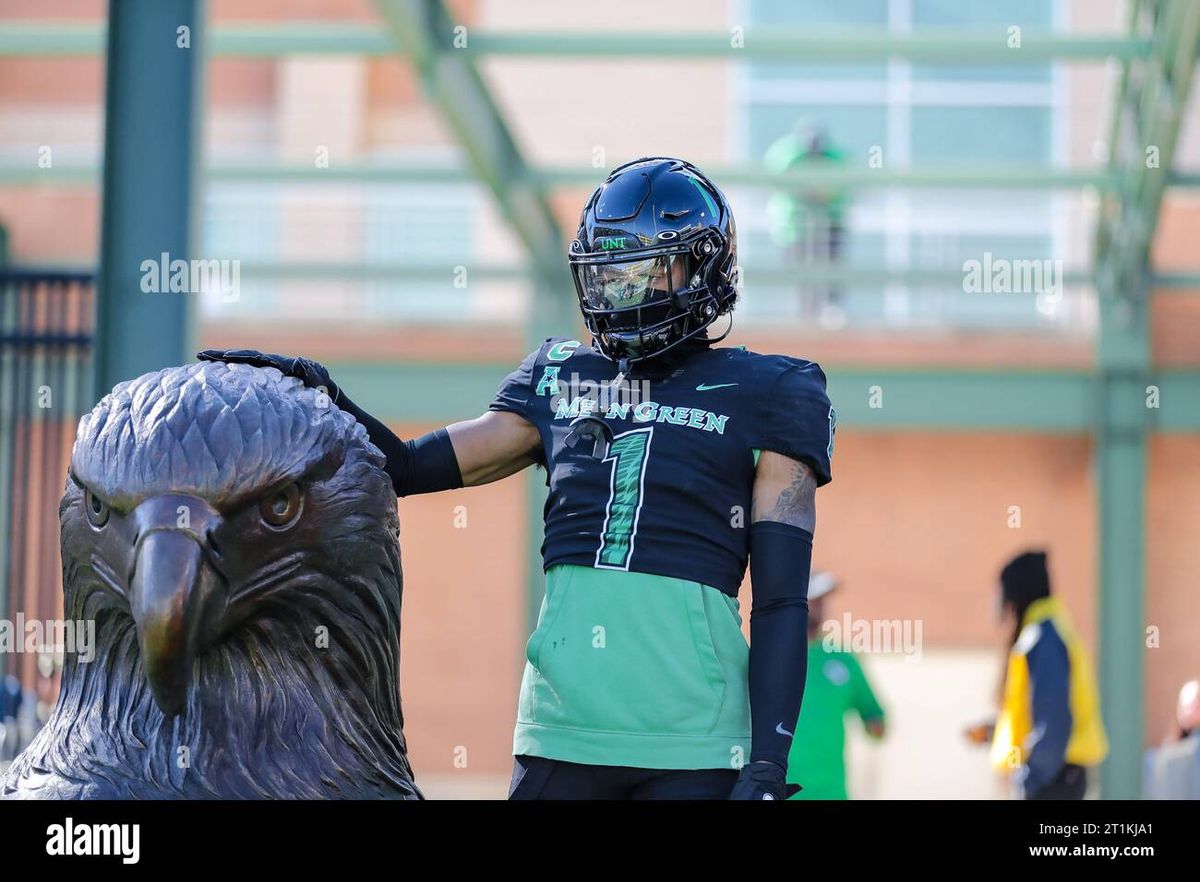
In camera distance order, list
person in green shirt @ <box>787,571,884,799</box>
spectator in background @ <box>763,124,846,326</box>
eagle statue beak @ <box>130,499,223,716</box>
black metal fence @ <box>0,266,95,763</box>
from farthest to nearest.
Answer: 1. spectator in background @ <box>763,124,846,326</box>
2. black metal fence @ <box>0,266,95,763</box>
3. person in green shirt @ <box>787,571,884,799</box>
4. eagle statue beak @ <box>130,499,223,716</box>

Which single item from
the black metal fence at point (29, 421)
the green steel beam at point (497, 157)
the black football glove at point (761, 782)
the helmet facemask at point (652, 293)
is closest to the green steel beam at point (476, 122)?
the green steel beam at point (497, 157)

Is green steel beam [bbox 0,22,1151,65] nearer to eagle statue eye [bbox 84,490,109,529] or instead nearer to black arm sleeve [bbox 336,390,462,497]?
black arm sleeve [bbox 336,390,462,497]

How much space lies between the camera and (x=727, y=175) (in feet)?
32.9

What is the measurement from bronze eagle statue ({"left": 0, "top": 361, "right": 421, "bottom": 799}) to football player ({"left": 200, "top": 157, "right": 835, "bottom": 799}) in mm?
198

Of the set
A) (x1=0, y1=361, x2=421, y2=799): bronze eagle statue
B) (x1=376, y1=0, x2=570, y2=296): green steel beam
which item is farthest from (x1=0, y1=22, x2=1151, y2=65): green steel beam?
(x1=0, y1=361, x2=421, y2=799): bronze eagle statue

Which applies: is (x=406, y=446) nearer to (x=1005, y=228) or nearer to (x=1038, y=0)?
(x=1005, y=228)

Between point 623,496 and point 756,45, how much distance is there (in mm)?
5967

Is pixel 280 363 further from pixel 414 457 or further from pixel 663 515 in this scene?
pixel 663 515

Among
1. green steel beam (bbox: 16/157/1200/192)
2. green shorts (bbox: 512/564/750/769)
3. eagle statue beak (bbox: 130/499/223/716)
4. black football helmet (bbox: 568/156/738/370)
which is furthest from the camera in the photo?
green steel beam (bbox: 16/157/1200/192)

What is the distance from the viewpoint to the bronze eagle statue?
2.23 m

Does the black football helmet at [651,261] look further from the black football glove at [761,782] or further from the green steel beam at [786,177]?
the green steel beam at [786,177]

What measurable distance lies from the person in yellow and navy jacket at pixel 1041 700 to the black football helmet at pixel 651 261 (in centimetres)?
455

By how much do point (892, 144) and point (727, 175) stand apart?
6.95 meters

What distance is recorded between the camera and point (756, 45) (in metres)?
8.26
